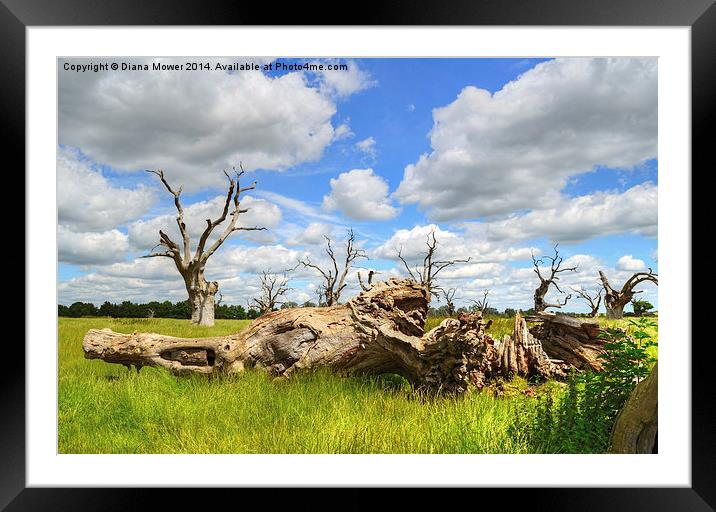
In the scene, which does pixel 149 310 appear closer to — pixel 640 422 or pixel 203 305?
pixel 203 305

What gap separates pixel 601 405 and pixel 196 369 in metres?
4.67

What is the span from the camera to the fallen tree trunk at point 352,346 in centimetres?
505

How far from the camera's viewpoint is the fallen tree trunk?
16.6ft

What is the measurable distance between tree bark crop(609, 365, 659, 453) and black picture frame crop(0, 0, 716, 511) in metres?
0.25
